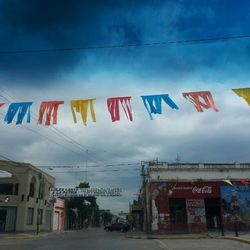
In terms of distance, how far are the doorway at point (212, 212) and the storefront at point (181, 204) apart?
0.78 ft

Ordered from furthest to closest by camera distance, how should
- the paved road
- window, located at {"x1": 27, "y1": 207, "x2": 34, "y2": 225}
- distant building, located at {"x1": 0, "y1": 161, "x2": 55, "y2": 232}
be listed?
window, located at {"x1": 27, "y1": 207, "x2": 34, "y2": 225}, distant building, located at {"x1": 0, "y1": 161, "x2": 55, "y2": 232}, the paved road

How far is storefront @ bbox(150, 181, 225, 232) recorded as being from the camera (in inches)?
1575

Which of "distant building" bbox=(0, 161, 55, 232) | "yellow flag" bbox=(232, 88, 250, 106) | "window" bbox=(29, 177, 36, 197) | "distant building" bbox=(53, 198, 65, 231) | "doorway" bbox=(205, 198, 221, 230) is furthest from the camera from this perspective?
"distant building" bbox=(53, 198, 65, 231)

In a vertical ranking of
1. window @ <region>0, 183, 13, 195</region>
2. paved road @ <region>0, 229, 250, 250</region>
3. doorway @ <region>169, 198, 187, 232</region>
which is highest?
window @ <region>0, 183, 13, 195</region>

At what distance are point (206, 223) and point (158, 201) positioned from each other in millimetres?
5518

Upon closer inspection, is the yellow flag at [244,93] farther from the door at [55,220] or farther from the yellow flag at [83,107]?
the door at [55,220]

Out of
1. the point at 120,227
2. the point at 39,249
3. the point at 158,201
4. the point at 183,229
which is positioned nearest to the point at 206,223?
the point at 183,229

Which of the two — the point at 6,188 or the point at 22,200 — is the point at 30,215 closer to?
the point at 22,200

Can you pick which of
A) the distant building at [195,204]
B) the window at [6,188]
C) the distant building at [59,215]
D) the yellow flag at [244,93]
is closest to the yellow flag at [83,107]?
the yellow flag at [244,93]

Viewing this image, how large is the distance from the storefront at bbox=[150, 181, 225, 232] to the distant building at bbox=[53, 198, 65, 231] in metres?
29.0

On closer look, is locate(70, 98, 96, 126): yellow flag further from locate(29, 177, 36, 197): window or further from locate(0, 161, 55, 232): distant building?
locate(29, 177, 36, 197): window

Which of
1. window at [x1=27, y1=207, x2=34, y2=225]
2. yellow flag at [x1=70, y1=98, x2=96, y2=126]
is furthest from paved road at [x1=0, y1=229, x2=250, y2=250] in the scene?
window at [x1=27, y1=207, x2=34, y2=225]

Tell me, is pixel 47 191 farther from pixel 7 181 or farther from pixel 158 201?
pixel 158 201

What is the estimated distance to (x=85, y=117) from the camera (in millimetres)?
16203
